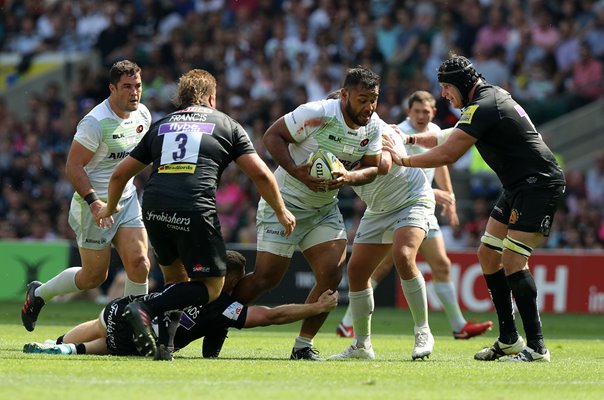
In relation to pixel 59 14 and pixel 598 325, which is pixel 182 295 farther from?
pixel 59 14

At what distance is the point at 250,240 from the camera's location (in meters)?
21.0

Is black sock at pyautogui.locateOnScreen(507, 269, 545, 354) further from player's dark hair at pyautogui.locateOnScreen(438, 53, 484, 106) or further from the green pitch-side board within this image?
the green pitch-side board

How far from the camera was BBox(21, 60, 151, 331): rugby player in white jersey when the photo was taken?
1112 centimetres

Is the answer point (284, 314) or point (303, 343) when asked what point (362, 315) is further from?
point (284, 314)

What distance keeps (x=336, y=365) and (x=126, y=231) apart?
284cm

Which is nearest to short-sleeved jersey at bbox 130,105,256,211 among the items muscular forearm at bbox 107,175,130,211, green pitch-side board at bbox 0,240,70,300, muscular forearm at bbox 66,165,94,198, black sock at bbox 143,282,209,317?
muscular forearm at bbox 107,175,130,211

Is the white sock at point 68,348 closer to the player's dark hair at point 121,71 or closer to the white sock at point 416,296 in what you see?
the player's dark hair at point 121,71

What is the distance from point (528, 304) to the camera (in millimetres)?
10359

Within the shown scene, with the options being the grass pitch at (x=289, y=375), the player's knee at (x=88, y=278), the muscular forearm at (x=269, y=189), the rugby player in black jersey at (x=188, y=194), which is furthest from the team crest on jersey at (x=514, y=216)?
the player's knee at (x=88, y=278)

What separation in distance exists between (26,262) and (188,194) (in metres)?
11.5

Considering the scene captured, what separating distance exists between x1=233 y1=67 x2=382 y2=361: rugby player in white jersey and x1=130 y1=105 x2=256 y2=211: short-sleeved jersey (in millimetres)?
792

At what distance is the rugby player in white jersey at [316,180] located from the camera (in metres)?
10.1

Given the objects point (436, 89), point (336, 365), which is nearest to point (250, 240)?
point (436, 89)

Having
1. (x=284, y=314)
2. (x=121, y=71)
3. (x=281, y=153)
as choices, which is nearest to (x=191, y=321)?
(x=284, y=314)
